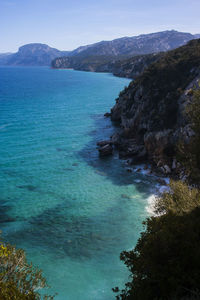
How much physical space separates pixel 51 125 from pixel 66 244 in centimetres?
4789

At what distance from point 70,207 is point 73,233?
5336mm

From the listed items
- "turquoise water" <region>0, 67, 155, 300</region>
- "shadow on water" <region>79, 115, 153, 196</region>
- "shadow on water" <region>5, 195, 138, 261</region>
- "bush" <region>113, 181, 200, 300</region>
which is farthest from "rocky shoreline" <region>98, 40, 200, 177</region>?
"bush" <region>113, 181, 200, 300</region>

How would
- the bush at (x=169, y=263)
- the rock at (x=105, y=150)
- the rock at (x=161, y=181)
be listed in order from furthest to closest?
the rock at (x=105, y=150) < the rock at (x=161, y=181) < the bush at (x=169, y=263)

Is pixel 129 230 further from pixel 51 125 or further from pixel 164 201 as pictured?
pixel 51 125

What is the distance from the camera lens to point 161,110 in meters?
51.3

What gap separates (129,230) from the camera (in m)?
28.6

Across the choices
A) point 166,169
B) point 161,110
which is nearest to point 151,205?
point 166,169

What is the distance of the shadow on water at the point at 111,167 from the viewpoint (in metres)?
38.6

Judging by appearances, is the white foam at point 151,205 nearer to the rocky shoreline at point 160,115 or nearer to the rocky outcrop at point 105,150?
the rocky shoreline at point 160,115

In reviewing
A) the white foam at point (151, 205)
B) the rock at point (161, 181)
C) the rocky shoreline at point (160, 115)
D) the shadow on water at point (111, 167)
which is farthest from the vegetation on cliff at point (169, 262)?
the rocky shoreline at point (160, 115)

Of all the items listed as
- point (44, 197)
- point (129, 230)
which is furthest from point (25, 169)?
point (129, 230)

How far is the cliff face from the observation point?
43.4 meters

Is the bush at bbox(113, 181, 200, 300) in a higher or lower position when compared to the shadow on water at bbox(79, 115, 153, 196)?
higher

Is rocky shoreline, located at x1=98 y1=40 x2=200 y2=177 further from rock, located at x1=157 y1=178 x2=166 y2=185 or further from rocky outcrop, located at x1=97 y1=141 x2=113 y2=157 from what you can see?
rock, located at x1=157 y1=178 x2=166 y2=185
